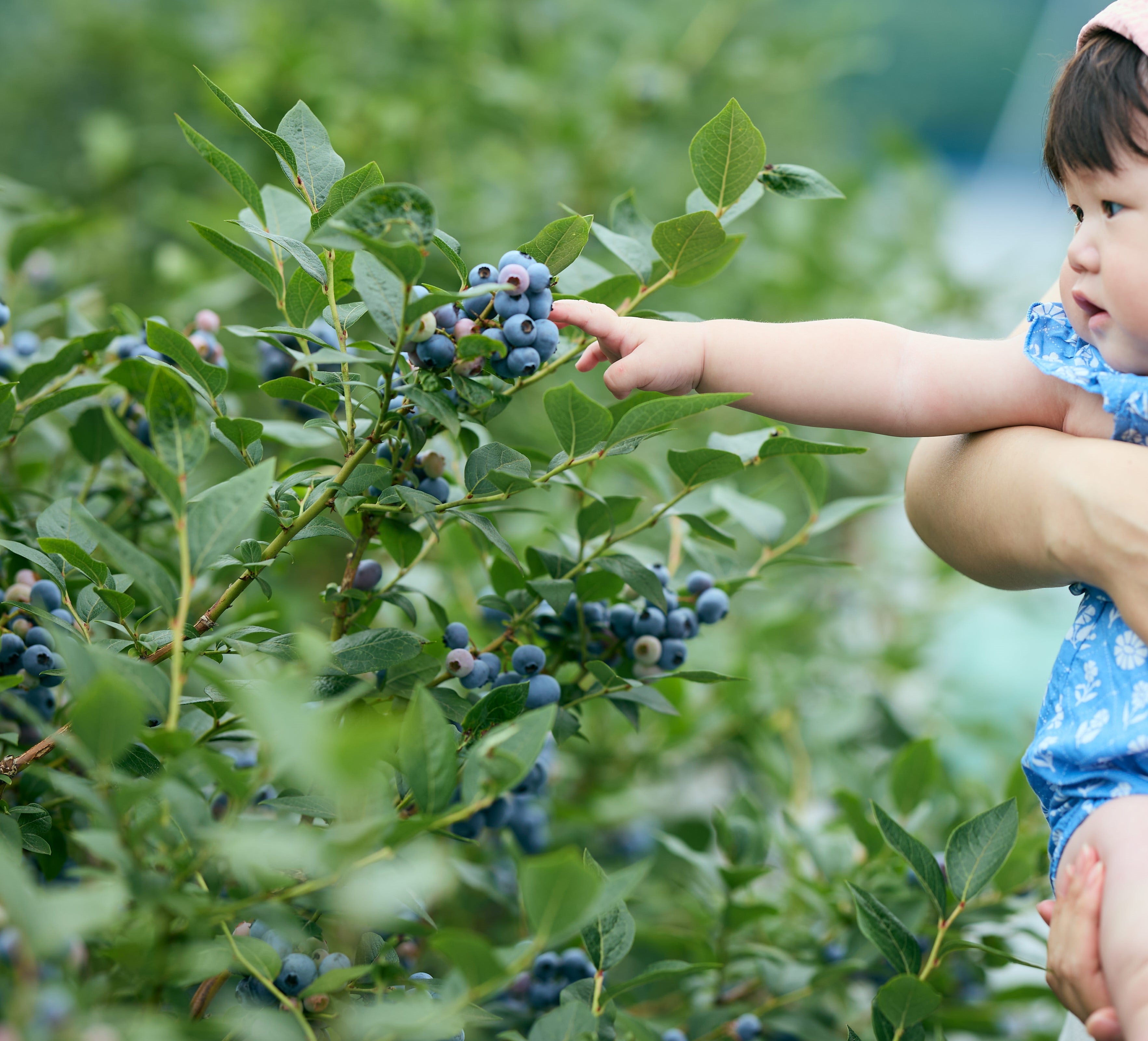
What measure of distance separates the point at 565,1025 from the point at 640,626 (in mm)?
301

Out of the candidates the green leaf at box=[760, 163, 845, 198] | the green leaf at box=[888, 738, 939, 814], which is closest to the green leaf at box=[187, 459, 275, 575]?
the green leaf at box=[760, 163, 845, 198]

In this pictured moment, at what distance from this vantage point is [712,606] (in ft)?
2.64

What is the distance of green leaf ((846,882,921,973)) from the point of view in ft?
2.26

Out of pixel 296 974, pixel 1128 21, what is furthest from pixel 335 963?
pixel 1128 21

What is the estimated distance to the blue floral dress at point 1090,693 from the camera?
0.60 metres

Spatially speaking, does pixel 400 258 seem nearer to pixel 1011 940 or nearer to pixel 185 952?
pixel 185 952

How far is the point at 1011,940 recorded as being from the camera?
46.8 inches

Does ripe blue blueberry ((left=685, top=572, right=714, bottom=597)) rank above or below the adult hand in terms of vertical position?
above

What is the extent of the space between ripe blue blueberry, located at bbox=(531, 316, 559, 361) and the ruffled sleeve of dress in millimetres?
312

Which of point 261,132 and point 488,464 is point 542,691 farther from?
point 261,132

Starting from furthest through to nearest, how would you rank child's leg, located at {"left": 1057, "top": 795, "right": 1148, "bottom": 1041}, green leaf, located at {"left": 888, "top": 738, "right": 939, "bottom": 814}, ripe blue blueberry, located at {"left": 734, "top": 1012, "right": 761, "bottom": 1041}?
green leaf, located at {"left": 888, "top": 738, "right": 939, "bottom": 814} < ripe blue blueberry, located at {"left": 734, "top": 1012, "right": 761, "bottom": 1041} < child's leg, located at {"left": 1057, "top": 795, "right": 1148, "bottom": 1041}

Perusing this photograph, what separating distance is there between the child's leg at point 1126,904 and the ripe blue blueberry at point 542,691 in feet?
1.10

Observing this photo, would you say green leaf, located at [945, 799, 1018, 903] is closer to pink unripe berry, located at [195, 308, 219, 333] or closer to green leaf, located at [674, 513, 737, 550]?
green leaf, located at [674, 513, 737, 550]

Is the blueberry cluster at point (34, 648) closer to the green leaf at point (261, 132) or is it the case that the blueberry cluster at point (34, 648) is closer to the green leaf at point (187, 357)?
the green leaf at point (187, 357)
